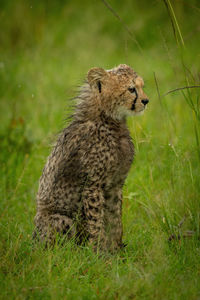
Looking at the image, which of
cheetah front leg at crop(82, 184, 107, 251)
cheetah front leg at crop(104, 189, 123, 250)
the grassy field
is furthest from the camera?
cheetah front leg at crop(104, 189, 123, 250)

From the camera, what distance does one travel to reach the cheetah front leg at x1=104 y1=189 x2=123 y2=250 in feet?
11.9

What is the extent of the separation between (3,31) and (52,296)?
720cm

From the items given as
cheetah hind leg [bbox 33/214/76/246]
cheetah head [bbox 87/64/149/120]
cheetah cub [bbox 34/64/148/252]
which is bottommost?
cheetah hind leg [bbox 33/214/76/246]

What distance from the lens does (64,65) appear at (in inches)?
333

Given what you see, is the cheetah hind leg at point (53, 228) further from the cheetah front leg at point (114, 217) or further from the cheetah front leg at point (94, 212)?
the cheetah front leg at point (114, 217)

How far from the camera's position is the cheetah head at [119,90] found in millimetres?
3518

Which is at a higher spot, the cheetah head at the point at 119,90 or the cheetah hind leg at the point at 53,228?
the cheetah head at the point at 119,90

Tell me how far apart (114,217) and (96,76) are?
1.10 m

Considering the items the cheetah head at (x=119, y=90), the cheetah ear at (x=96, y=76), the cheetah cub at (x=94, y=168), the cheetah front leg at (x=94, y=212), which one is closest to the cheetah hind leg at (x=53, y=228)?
the cheetah cub at (x=94, y=168)

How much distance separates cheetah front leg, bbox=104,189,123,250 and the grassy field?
120 mm

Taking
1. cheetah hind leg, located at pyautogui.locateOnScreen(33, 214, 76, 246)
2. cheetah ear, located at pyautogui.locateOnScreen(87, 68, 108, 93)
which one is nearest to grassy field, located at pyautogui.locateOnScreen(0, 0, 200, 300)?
A: cheetah hind leg, located at pyautogui.locateOnScreen(33, 214, 76, 246)

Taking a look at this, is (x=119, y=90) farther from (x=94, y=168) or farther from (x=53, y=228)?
(x=53, y=228)

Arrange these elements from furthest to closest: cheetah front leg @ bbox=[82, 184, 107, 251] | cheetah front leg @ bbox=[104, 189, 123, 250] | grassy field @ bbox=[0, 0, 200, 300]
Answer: cheetah front leg @ bbox=[104, 189, 123, 250] → cheetah front leg @ bbox=[82, 184, 107, 251] → grassy field @ bbox=[0, 0, 200, 300]

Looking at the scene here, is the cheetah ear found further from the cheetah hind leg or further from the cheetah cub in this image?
the cheetah hind leg
